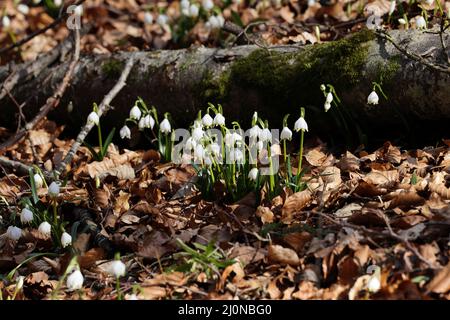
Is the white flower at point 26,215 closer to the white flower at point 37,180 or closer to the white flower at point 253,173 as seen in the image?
the white flower at point 37,180

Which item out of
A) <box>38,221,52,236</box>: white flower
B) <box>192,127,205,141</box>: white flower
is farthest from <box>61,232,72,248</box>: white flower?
<box>192,127,205,141</box>: white flower

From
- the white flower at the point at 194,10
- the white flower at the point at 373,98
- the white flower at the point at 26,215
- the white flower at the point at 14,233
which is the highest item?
the white flower at the point at 194,10

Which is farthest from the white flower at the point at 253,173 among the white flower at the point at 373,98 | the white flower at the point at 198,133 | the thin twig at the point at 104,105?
the thin twig at the point at 104,105

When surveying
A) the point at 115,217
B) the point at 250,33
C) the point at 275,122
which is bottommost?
the point at 115,217

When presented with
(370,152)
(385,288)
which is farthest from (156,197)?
(385,288)

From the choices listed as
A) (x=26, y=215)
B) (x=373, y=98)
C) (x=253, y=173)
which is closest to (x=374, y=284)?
(x=253, y=173)

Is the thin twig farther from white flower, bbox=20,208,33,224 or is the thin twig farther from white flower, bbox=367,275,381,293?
white flower, bbox=367,275,381,293

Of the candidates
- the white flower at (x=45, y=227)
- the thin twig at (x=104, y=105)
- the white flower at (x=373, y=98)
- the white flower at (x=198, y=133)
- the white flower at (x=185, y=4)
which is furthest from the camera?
the white flower at (x=185, y=4)

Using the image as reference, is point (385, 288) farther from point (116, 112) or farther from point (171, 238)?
point (116, 112)

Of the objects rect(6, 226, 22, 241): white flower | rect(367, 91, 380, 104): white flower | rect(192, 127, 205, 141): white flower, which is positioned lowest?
rect(6, 226, 22, 241): white flower
